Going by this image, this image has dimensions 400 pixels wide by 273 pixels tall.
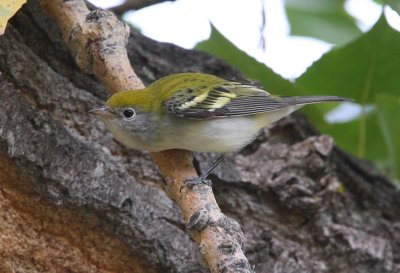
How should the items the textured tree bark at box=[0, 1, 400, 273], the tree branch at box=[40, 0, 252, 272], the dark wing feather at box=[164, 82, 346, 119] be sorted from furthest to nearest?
the dark wing feather at box=[164, 82, 346, 119] → the textured tree bark at box=[0, 1, 400, 273] → the tree branch at box=[40, 0, 252, 272]

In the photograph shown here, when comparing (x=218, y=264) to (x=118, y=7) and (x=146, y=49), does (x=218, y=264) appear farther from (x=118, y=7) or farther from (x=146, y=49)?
(x=118, y=7)

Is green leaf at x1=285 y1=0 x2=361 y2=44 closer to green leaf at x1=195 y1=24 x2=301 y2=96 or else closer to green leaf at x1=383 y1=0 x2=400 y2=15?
green leaf at x1=195 y1=24 x2=301 y2=96

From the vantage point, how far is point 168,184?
6.68ft

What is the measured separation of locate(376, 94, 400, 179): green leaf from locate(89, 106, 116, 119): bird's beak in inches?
43.5

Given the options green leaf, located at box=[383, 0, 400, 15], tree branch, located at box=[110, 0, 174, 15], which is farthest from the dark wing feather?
tree branch, located at box=[110, 0, 174, 15]

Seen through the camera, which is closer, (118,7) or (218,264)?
(218,264)

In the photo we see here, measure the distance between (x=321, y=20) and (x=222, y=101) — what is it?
34.5 inches

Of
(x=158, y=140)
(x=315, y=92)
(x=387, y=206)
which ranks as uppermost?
(x=158, y=140)

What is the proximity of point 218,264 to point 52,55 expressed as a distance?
1.10m

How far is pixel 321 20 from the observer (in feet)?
10.7

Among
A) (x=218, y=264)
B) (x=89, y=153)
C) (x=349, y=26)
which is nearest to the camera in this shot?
(x=218, y=264)

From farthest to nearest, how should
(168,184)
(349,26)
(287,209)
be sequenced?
(349,26) → (287,209) → (168,184)

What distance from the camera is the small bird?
2.36m

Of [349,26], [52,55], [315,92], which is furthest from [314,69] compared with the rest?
[52,55]
